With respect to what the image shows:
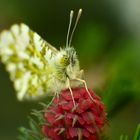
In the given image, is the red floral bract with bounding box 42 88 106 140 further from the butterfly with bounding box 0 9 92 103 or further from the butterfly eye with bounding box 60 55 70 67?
the butterfly eye with bounding box 60 55 70 67

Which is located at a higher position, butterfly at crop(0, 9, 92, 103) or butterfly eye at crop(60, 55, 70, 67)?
butterfly at crop(0, 9, 92, 103)

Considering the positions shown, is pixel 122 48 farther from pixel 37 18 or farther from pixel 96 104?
pixel 37 18

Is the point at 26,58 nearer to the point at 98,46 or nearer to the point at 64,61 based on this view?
the point at 64,61

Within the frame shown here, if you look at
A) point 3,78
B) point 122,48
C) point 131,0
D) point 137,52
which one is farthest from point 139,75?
point 3,78

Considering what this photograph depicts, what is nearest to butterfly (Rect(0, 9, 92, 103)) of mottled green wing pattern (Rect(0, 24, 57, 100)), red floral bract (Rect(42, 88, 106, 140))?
mottled green wing pattern (Rect(0, 24, 57, 100))

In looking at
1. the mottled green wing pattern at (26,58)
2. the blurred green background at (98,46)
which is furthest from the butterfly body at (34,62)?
the blurred green background at (98,46)

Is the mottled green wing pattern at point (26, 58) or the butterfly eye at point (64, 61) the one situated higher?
the mottled green wing pattern at point (26, 58)

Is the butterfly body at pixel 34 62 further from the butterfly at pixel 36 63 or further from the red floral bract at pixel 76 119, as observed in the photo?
the red floral bract at pixel 76 119
